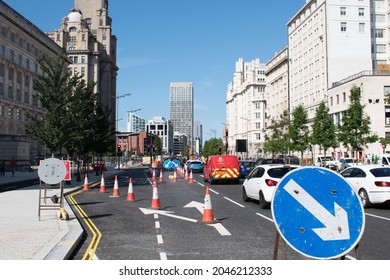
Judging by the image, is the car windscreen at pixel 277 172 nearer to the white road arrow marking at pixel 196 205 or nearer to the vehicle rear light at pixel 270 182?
the vehicle rear light at pixel 270 182

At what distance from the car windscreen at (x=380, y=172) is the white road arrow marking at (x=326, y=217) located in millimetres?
12124

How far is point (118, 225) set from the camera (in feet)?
36.7

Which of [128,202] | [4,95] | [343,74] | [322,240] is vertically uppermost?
[343,74]

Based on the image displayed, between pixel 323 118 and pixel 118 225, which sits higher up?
pixel 323 118

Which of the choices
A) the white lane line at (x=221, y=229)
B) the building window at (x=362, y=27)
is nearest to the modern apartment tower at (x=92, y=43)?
the building window at (x=362, y=27)

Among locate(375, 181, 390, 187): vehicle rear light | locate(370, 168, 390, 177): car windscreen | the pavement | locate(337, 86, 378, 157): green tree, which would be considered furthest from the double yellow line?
locate(337, 86, 378, 157): green tree

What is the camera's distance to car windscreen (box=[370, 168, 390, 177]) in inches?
593

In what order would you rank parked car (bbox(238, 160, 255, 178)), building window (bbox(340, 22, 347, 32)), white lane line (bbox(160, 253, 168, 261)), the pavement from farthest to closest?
1. building window (bbox(340, 22, 347, 32))
2. parked car (bbox(238, 160, 255, 178))
3. the pavement
4. white lane line (bbox(160, 253, 168, 261))

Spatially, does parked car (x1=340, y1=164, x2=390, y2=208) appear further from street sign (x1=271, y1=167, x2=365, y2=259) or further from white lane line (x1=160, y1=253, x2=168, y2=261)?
street sign (x1=271, y1=167, x2=365, y2=259)

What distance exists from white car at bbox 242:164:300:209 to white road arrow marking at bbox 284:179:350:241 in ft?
33.0

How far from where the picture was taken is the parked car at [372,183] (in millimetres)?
14562

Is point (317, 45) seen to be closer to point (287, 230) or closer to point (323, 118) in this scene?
point (323, 118)
